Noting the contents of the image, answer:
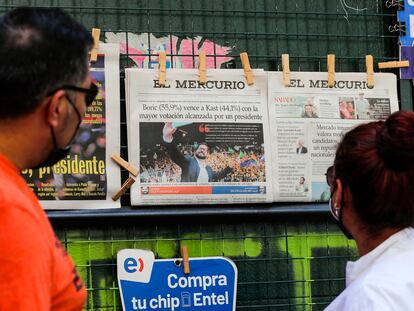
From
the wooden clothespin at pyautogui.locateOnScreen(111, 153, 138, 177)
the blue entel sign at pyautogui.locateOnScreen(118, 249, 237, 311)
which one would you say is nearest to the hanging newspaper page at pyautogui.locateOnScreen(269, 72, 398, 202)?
the blue entel sign at pyautogui.locateOnScreen(118, 249, 237, 311)

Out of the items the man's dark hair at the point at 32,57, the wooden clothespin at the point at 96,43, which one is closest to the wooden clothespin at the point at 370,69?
the wooden clothespin at the point at 96,43

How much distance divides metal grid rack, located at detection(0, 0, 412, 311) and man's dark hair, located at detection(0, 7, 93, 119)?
172 centimetres

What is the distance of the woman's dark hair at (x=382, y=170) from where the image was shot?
73.8 inches

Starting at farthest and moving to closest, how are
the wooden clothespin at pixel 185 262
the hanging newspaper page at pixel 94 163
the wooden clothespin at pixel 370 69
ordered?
the wooden clothespin at pixel 370 69, the wooden clothespin at pixel 185 262, the hanging newspaper page at pixel 94 163

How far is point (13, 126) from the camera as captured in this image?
62.7 inches

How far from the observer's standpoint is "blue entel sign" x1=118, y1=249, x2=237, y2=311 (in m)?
3.29

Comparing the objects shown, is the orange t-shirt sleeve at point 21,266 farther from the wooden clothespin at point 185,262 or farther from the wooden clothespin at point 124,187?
the wooden clothespin at point 185,262

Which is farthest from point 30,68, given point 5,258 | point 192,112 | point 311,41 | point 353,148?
point 311,41

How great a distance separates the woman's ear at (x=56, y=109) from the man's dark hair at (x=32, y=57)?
2 cm

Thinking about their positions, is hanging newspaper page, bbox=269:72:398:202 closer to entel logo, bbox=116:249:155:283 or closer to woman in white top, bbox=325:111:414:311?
entel logo, bbox=116:249:155:283

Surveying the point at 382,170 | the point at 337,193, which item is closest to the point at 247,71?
the point at 337,193

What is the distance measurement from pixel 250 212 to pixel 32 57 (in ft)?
6.59

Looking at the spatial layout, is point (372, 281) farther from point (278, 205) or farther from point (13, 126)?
point (278, 205)

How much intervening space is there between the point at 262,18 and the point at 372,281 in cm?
217
